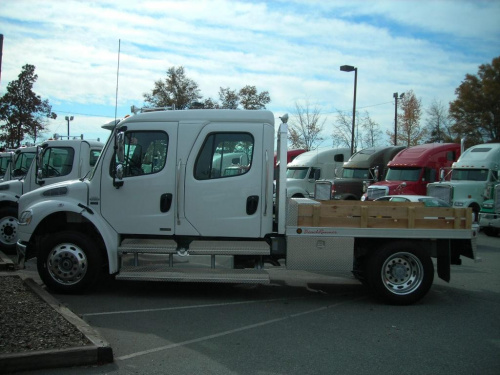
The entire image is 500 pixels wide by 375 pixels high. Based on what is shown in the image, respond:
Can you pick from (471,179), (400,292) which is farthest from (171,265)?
(471,179)

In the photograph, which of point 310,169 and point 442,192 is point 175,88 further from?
point 442,192

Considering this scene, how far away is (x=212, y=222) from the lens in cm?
717

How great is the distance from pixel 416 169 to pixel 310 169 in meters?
4.93

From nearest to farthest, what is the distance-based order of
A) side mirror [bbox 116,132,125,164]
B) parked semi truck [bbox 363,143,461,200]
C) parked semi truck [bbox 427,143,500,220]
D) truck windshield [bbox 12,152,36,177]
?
1. side mirror [bbox 116,132,125,164]
2. truck windshield [bbox 12,152,36,177]
3. parked semi truck [bbox 427,143,500,220]
4. parked semi truck [bbox 363,143,461,200]

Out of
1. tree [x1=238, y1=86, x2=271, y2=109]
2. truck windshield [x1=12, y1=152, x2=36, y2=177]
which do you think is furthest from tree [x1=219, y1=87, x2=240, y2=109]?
truck windshield [x1=12, y1=152, x2=36, y2=177]

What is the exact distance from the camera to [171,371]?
4.63 m

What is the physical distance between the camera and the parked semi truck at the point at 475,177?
1806 cm

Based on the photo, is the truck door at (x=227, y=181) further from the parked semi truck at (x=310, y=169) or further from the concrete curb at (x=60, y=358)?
the parked semi truck at (x=310, y=169)

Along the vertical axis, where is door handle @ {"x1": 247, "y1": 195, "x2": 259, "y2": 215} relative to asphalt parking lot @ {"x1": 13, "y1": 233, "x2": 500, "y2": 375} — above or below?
above

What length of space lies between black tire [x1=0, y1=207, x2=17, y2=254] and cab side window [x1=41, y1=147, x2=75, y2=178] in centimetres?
121

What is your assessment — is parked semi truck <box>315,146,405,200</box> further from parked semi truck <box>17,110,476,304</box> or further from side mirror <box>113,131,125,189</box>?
side mirror <box>113,131,125,189</box>

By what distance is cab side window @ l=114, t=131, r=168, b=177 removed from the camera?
7289 millimetres

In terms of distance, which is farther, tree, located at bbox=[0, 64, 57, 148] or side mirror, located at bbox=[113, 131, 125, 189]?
tree, located at bbox=[0, 64, 57, 148]

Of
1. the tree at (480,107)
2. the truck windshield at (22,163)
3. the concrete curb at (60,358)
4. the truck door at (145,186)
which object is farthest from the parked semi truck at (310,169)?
the tree at (480,107)
